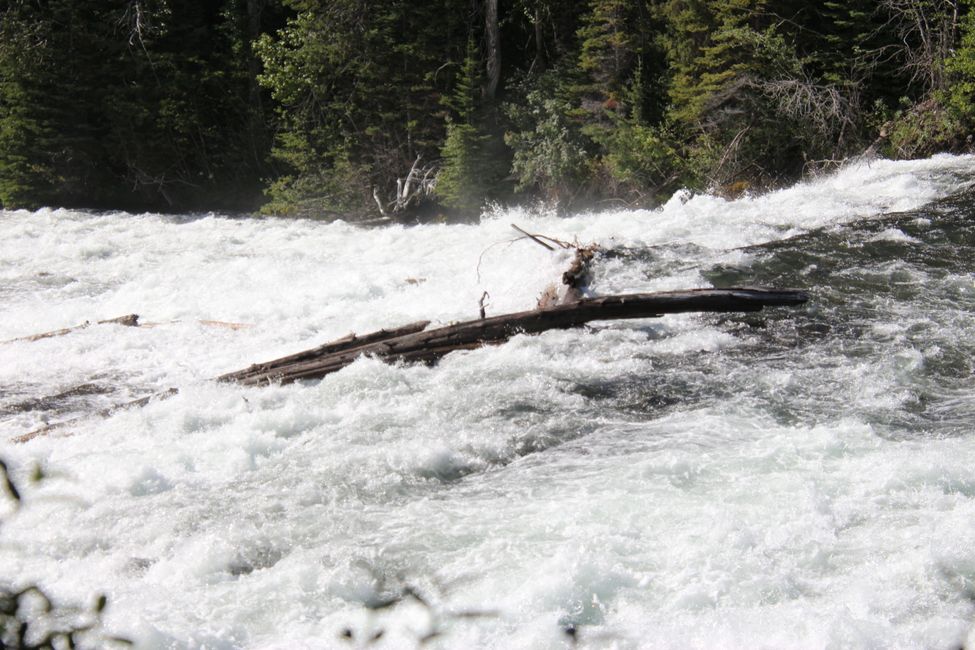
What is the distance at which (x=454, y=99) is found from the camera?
59.5 feet

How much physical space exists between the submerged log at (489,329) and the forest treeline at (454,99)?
8.02 m

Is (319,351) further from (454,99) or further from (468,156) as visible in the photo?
(454,99)

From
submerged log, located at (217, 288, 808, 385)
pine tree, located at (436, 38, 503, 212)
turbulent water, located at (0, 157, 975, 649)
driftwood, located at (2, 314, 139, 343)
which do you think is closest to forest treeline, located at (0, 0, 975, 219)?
pine tree, located at (436, 38, 503, 212)

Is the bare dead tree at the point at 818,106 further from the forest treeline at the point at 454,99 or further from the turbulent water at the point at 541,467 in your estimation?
the turbulent water at the point at 541,467

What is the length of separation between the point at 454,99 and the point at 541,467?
13610mm

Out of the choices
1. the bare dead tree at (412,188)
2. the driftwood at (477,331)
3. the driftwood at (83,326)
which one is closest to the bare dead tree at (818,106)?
the bare dead tree at (412,188)

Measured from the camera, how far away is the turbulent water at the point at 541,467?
424cm

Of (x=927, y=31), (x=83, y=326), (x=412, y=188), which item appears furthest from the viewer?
(x=412, y=188)

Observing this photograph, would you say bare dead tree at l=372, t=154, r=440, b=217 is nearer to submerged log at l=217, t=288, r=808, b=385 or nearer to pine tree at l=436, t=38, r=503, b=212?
pine tree at l=436, t=38, r=503, b=212

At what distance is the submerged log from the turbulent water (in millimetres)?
177

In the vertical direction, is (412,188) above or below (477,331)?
above

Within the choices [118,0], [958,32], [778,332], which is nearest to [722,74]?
[958,32]

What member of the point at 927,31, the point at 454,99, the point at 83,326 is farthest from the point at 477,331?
the point at 454,99

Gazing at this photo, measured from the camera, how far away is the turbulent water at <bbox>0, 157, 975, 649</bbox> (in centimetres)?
424
